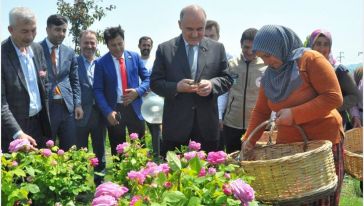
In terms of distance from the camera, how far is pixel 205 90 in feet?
10.7

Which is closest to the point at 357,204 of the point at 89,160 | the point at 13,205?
the point at 89,160

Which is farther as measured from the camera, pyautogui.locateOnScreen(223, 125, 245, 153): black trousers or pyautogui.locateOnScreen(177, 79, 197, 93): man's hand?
pyautogui.locateOnScreen(223, 125, 245, 153): black trousers

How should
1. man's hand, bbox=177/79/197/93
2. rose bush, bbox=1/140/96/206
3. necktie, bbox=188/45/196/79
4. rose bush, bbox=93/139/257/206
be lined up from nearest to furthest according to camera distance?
rose bush, bbox=93/139/257/206 → rose bush, bbox=1/140/96/206 → man's hand, bbox=177/79/197/93 → necktie, bbox=188/45/196/79

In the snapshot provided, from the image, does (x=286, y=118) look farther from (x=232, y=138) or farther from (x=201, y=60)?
(x=232, y=138)

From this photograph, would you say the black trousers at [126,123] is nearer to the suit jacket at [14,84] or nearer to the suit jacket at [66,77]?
the suit jacket at [66,77]

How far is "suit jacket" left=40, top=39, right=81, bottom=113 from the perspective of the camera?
175 inches

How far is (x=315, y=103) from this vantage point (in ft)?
7.96

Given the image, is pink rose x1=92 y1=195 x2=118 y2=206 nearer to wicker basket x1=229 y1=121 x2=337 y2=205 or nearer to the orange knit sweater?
wicker basket x1=229 y1=121 x2=337 y2=205

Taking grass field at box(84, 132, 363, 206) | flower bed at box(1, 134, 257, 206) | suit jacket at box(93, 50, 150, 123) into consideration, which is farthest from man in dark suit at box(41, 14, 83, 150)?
flower bed at box(1, 134, 257, 206)

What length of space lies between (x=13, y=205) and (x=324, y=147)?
150cm

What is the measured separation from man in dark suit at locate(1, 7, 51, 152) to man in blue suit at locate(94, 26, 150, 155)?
3.74 ft

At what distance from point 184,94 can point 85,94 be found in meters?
2.01

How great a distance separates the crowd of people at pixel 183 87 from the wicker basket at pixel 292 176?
0.20m

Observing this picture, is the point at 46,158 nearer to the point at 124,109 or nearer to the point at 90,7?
the point at 124,109
